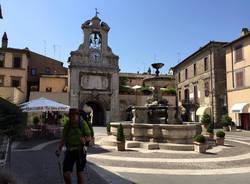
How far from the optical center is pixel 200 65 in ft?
134

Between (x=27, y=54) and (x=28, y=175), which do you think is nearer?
(x=28, y=175)

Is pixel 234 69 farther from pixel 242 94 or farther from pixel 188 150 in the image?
pixel 188 150

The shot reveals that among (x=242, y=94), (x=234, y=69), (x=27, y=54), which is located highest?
(x=27, y=54)

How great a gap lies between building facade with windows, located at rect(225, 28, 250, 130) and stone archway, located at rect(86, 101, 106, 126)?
16794 mm

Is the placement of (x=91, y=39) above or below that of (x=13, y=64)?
above

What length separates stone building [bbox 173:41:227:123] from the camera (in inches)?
1463

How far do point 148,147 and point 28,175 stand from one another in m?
6.49

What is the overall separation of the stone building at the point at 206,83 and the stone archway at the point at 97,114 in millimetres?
13017

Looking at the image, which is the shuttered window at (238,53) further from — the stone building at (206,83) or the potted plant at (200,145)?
the potted plant at (200,145)

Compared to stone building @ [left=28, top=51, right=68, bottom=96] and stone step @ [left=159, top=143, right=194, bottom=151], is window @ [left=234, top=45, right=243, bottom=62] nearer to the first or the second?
stone step @ [left=159, top=143, right=194, bottom=151]

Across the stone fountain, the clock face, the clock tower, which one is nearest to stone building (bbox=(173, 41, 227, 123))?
the clock tower

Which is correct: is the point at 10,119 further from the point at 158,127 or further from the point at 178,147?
the point at 158,127

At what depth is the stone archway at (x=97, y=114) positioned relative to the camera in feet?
134

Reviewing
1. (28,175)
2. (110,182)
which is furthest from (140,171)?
(28,175)
